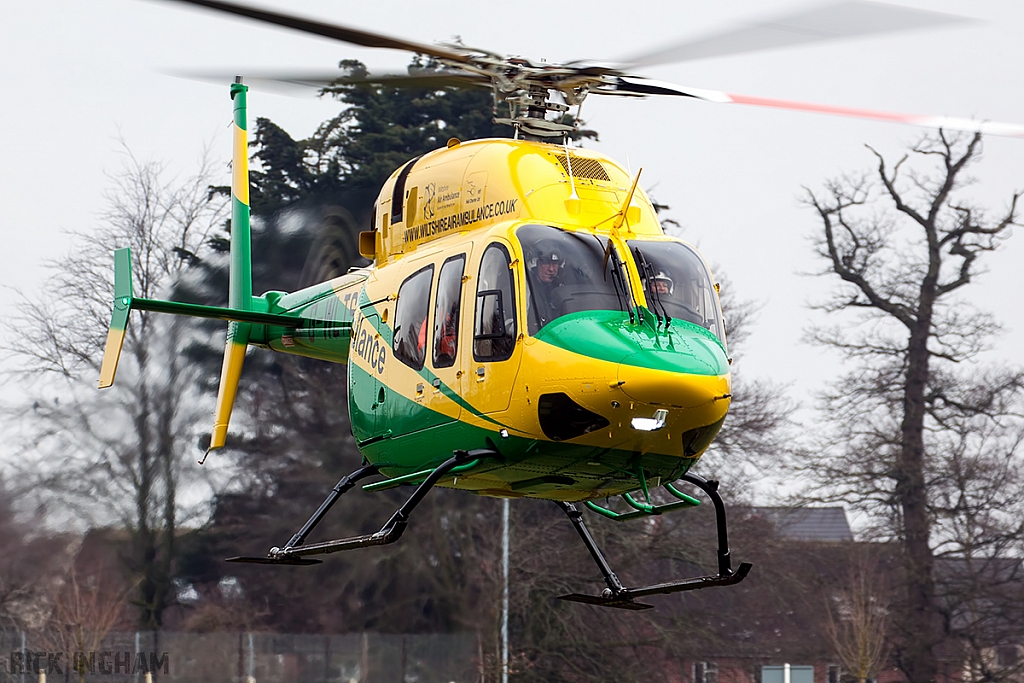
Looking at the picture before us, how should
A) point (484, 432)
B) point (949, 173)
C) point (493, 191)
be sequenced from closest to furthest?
point (484, 432) → point (493, 191) → point (949, 173)

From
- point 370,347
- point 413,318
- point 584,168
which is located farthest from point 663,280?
point 370,347

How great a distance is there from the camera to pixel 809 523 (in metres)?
27.3

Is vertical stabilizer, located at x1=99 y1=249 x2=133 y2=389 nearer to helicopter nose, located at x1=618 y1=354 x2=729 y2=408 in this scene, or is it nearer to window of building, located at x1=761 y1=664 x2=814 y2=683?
helicopter nose, located at x1=618 y1=354 x2=729 y2=408

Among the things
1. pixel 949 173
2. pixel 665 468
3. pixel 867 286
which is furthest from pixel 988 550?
pixel 665 468

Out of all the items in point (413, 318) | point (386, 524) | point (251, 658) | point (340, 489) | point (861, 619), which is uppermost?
point (413, 318)

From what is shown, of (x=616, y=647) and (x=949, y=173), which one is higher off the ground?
(x=949, y=173)

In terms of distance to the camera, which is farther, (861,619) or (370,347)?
(861,619)

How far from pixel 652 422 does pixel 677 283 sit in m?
1.10

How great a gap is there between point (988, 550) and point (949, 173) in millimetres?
7013

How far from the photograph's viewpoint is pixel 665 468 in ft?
32.2

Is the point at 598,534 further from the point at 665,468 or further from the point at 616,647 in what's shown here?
the point at 665,468

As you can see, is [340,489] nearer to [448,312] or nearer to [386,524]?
[386,524]

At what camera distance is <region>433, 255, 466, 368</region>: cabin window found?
9820 mm

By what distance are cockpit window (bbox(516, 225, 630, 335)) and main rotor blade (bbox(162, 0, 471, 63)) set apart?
148 centimetres
